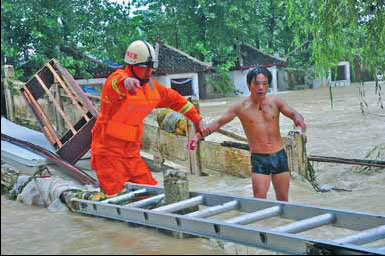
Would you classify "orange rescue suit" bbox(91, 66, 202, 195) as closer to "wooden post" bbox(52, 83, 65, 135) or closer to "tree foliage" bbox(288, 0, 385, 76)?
"tree foliage" bbox(288, 0, 385, 76)

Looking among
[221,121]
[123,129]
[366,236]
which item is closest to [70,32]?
[123,129]

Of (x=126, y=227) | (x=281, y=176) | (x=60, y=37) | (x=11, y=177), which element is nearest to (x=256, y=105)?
(x=281, y=176)

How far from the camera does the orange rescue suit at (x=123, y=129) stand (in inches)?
196

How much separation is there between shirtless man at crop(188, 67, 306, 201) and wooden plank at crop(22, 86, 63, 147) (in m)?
4.20

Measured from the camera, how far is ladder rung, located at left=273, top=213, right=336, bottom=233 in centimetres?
320

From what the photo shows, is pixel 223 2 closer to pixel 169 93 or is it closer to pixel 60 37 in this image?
pixel 60 37

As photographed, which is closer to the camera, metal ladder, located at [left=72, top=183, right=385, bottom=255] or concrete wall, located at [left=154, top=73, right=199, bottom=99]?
metal ladder, located at [left=72, top=183, right=385, bottom=255]

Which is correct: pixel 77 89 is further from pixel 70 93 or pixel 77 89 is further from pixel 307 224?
pixel 307 224

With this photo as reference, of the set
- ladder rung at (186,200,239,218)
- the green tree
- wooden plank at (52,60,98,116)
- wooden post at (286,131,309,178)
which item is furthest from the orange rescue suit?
the green tree

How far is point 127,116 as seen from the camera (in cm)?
502

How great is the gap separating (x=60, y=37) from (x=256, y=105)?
1059 centimetres

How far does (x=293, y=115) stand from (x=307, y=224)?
148 centimetres

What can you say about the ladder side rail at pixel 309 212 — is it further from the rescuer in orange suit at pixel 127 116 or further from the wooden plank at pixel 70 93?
the wooden plank at pixel 70 93

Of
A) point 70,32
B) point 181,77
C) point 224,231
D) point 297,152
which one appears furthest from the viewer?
point 181,77
